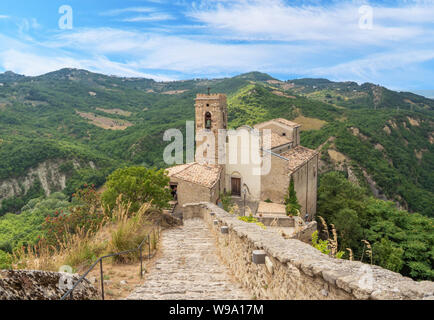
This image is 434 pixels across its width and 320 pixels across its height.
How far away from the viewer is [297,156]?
1015 inches

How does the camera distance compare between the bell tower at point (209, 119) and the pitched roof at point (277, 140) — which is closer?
the bell tower at point (209, 119)

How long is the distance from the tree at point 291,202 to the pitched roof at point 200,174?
17.8ft

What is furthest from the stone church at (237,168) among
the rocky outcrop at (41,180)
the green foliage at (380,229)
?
the rocky outcrop at (41,180)

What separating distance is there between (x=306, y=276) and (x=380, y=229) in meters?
26.6

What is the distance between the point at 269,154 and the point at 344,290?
19.8 metres

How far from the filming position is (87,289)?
3986 mm

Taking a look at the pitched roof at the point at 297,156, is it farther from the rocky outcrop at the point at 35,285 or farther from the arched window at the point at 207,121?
the rocky outcrop at the point at 35,285

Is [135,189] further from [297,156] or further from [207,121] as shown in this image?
[297,156]

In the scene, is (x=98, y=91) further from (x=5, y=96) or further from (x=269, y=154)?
(x=269, y=154)

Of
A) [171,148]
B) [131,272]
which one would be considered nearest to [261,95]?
[171,148]

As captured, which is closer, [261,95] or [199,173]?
[199,173]

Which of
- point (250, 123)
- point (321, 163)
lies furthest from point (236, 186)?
point (250, 123)

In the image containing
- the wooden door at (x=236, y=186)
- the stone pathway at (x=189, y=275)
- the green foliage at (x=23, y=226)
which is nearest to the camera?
the stone pathway at (x=189, y=275)

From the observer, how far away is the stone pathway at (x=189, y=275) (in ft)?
15.3
